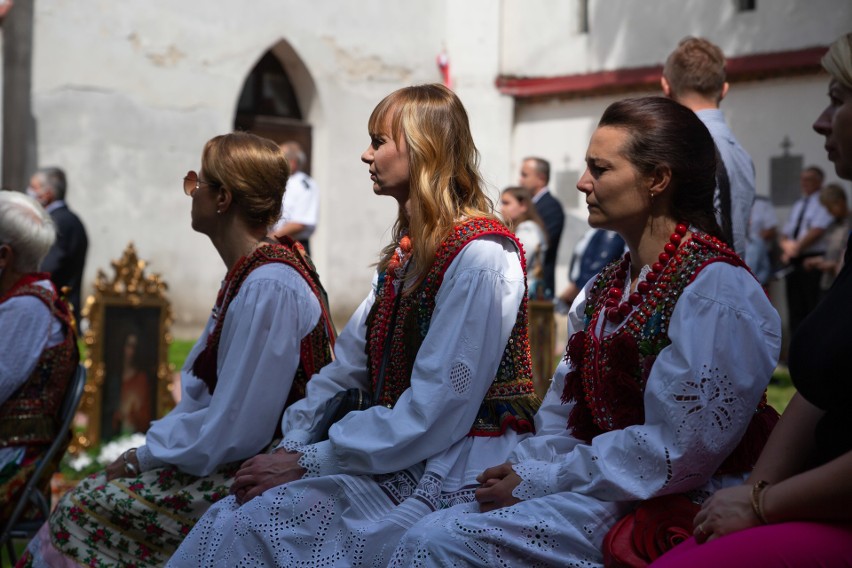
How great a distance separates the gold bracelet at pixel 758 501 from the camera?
254 cm

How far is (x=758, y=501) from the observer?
8.39 feet

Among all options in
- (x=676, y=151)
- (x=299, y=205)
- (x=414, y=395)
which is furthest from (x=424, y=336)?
(x=299, y=205)

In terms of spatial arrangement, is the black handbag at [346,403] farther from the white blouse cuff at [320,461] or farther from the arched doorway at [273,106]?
the arched doorway at [273,106]

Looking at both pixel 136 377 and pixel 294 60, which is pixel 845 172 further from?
pixel 294 60

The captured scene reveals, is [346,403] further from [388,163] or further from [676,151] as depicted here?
[676,151]

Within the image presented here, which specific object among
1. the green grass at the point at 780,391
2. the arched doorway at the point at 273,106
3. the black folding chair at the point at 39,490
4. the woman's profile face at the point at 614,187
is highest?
the arched doorway at the point at 273,106

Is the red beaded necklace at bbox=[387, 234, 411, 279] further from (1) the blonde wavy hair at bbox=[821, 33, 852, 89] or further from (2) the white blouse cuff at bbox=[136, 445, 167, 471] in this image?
(1) the blonde wavy hair at bbox=[821, 33, 852, 89]

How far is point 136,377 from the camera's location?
777 centimetres

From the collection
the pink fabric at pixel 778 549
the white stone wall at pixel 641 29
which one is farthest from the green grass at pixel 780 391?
the pink fabric at pixel 778 549

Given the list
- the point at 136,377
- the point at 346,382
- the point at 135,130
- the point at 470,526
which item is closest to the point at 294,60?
the point at 135,130

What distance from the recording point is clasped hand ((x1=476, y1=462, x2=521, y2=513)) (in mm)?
3061

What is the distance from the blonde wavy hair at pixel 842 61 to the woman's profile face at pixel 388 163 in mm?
1390

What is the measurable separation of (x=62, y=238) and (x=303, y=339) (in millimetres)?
6427

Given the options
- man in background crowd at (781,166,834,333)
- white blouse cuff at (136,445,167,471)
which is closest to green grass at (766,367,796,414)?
man in background crowd at (781,166,834,333)
